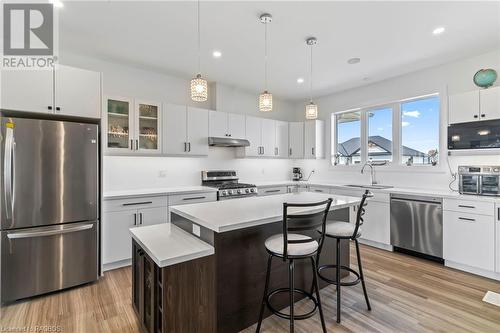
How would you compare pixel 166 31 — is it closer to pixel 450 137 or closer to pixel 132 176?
pixel 132 176

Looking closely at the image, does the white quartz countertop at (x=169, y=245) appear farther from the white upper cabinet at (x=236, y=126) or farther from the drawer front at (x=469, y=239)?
the drawer front at (x=469, y=239)

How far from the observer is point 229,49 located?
3.24m

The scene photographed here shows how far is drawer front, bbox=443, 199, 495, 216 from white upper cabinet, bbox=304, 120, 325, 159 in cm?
250

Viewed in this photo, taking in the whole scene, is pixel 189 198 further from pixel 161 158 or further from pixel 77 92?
pixel 77 92

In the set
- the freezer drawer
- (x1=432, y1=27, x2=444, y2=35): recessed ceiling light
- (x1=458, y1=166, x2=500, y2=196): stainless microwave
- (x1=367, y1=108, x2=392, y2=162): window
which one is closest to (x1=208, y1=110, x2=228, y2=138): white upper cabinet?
the freezer drawer

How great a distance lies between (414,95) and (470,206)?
198 centimetres

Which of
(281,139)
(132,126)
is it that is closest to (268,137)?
(281,139)

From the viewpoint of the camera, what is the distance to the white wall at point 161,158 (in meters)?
3.64

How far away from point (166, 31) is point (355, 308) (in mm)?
3530

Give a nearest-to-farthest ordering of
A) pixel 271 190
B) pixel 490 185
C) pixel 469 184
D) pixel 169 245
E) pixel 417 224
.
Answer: pixel 169 245 → pixel 490 185 → pixel 469 184 → pixel 417 224 → pixel 271 190

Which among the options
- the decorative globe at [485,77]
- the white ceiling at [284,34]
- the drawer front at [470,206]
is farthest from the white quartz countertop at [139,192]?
the decorative globe at [485,77]

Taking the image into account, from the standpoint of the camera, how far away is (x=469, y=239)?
305 centimetres

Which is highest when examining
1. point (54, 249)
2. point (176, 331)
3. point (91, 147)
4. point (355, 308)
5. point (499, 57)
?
point (499, 57)

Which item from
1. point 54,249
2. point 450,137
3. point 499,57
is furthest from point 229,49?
point 499,57
